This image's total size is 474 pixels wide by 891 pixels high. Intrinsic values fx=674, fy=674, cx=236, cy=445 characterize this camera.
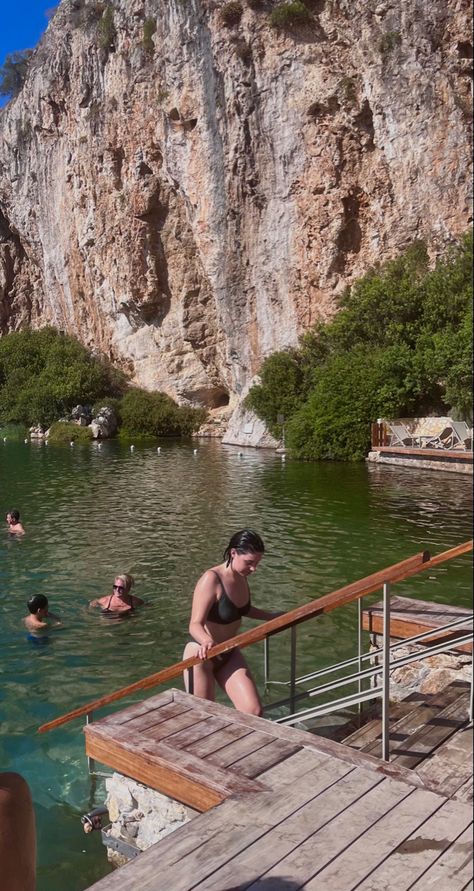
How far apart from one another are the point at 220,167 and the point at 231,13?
22.3 ft

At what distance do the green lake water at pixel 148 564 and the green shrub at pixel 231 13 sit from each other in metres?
23.2

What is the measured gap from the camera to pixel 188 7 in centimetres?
3366

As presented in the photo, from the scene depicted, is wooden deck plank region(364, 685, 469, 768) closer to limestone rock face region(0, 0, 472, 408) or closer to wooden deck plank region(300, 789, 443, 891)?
wooden deck plank region(300, 789, 443, 891)

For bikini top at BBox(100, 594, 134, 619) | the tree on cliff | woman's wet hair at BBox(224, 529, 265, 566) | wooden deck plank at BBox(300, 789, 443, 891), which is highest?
the tree on cliff

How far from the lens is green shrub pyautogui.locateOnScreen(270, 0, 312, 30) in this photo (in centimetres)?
2900

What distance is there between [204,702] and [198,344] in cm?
4008

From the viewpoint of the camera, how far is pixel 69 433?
39.3 metres

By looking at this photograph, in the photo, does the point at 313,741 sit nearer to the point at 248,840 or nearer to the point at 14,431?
the point at 248,840

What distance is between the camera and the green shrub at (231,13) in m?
31.6

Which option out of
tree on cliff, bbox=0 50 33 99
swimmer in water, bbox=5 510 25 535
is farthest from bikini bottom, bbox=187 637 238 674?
tree on cliff, bbox=0 50 33 99

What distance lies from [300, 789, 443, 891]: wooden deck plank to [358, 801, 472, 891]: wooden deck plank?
0.08ft

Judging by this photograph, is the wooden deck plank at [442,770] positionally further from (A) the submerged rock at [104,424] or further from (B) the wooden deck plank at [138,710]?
(A) the submerged rock at [104,424]

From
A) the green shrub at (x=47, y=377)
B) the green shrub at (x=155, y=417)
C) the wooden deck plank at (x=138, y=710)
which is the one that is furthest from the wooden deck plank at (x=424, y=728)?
the green shrub at (x=47, y=377)

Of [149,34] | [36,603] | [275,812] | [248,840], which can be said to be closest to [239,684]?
[275,812]
